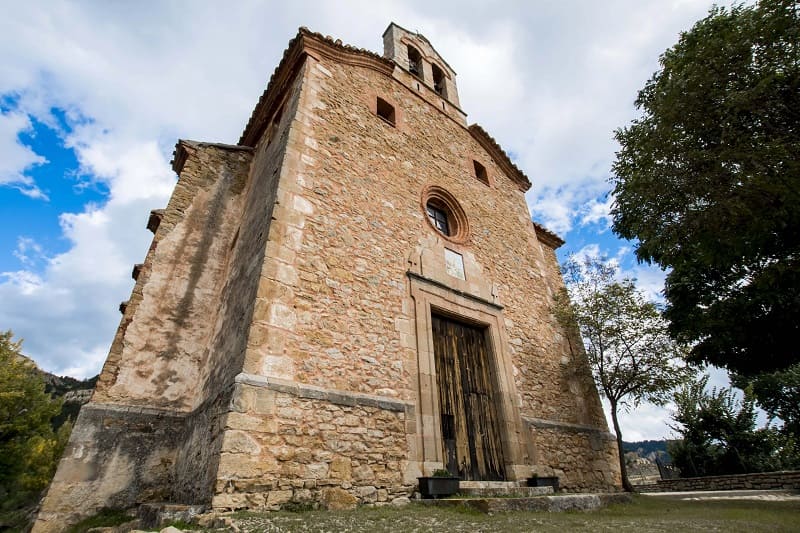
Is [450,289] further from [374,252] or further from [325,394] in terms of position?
[325,394]

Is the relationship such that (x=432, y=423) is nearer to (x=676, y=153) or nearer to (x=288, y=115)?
(x=676, y=153)

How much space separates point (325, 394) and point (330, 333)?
86 cm

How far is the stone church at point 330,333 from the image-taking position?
14.8 ft

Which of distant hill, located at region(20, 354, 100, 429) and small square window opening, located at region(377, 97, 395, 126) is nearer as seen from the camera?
small square window opening, located at region(377, 97, 395, 126)

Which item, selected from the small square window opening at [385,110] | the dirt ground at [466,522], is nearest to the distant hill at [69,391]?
the small square window opening at [385,110]

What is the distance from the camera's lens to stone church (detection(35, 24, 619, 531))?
4516 millimetres

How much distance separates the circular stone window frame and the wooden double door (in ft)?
7.74

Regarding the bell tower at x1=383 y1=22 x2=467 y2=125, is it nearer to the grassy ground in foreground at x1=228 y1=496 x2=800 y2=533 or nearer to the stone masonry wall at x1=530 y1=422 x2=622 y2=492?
the stone masonry wall at x1=530 y1=422 x2=622 y2=492

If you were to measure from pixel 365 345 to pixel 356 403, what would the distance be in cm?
87

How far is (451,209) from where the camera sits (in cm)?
907

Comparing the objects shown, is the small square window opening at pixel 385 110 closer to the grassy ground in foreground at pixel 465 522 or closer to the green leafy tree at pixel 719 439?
the grassy ground in foreground at pixel 465 522

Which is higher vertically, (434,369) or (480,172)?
(480,172)

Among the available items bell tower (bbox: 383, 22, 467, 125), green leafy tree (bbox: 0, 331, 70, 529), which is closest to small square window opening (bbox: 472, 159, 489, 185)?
bell tower (bbox: 383, 22, 467, 125)

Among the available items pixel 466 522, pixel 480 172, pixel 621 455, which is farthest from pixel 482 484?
pixel 480 172
